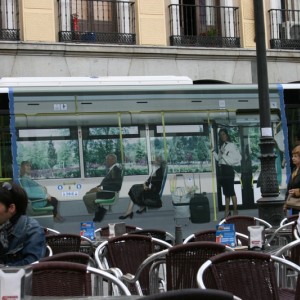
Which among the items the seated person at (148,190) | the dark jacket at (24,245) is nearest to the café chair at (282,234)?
the dark jacket at (24,245)

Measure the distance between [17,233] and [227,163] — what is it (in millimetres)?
10234

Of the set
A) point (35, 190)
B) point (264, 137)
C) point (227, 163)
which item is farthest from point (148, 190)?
point (264, 137)

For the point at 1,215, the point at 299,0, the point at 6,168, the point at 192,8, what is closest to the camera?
the point at 1,215

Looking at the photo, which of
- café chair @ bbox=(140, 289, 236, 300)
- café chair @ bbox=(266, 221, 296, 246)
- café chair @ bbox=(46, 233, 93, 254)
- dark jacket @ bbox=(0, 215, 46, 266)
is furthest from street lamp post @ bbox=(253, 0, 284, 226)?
café chair @ bbox=(140, 289, 236, 300)

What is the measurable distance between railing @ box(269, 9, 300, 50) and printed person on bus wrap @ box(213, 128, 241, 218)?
912 centimetres

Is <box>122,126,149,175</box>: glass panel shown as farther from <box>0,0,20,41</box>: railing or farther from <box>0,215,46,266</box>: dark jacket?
<box>0,215,46,266</box>: dark jacket

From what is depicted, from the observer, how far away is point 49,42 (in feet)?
68.0

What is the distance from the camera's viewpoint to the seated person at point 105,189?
47.5 feet

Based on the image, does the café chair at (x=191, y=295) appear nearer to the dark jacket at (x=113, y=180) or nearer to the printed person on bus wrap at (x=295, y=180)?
the printed person on bus wrap at (x=295, y=180)

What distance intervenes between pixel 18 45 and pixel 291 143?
823 centimetres

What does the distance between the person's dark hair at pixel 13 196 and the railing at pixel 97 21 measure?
1581 centimetres

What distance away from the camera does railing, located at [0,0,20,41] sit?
20391 millimetres

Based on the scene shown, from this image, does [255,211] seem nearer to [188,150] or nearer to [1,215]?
[188,150]

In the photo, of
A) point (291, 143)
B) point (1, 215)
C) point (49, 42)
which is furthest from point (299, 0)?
point (1, 215)
